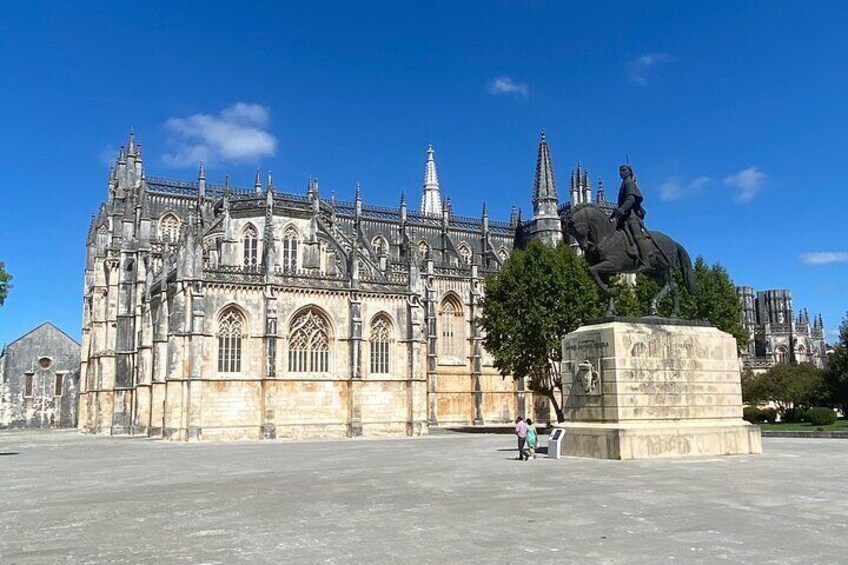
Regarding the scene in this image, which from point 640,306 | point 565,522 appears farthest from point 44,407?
point 565,522

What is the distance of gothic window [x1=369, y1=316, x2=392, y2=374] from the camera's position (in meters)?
46.6

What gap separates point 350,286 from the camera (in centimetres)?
4594

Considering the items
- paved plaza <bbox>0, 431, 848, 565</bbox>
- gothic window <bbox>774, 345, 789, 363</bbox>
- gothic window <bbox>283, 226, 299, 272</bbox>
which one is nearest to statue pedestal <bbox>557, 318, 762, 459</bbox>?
paved plaza <bbox>0, 431, 848, 565</bbox>

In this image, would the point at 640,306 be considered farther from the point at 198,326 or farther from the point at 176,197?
the point at 176,197

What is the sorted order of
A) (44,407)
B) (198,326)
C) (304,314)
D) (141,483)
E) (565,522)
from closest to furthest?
1. (565,522)
2. (141,483)
3. (198,326)
4. (304,314)
5. (44,407)

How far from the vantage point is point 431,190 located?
111500 millimetres

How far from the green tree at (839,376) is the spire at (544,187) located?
29844 mm

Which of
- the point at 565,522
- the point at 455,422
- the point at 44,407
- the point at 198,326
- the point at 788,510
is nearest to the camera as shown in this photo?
the point at 565,522

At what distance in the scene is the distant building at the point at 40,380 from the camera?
7319cm

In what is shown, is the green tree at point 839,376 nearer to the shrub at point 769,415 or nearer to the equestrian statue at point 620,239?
the shrub at point 769,415

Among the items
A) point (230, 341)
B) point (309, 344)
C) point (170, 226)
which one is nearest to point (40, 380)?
point (170, 226)

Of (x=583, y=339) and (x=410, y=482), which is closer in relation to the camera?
(x=410, y=482)

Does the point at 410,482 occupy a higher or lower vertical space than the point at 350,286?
lower

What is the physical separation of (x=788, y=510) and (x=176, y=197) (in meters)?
58.3
